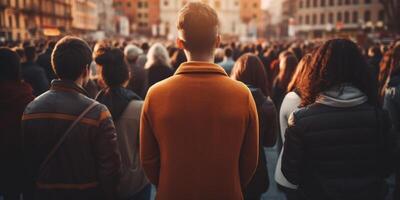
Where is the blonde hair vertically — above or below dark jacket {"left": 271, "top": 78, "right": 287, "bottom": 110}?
above

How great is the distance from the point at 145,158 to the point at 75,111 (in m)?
0.72

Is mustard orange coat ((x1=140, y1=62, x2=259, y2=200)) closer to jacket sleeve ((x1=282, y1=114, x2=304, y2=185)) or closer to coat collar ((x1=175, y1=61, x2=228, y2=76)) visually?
coat collar ((x1=175, y1=61, x2=228, y2=76))

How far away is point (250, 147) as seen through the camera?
93.0 inches

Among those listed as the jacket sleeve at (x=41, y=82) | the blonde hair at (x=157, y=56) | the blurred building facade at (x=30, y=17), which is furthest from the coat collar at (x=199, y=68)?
the blurred building facade at (x=30, y=17)

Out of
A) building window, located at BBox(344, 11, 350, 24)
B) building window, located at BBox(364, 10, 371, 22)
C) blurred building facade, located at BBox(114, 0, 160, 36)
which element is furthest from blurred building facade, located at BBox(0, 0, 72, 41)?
blurred building facade, located at BBox(114, 0, 160, 36)

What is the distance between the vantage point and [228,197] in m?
2.25

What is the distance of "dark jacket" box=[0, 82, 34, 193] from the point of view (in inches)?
147

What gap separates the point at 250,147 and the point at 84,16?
80314 millimetres

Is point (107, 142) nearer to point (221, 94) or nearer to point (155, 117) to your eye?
point (155, 117)

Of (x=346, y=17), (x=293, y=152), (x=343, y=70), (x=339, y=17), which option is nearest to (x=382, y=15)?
(x=346, y=17)

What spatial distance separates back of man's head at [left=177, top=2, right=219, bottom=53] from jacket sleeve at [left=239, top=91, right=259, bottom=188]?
0.40m

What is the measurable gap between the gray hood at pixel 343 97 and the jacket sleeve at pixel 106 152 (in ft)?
4.64

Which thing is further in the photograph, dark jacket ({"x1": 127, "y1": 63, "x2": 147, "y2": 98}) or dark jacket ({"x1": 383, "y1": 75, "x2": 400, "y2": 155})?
dark jacket ({"x1": 127, "y1": 63, "x2": 147, "y2": 98})

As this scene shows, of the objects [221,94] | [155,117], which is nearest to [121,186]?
[155,117]
